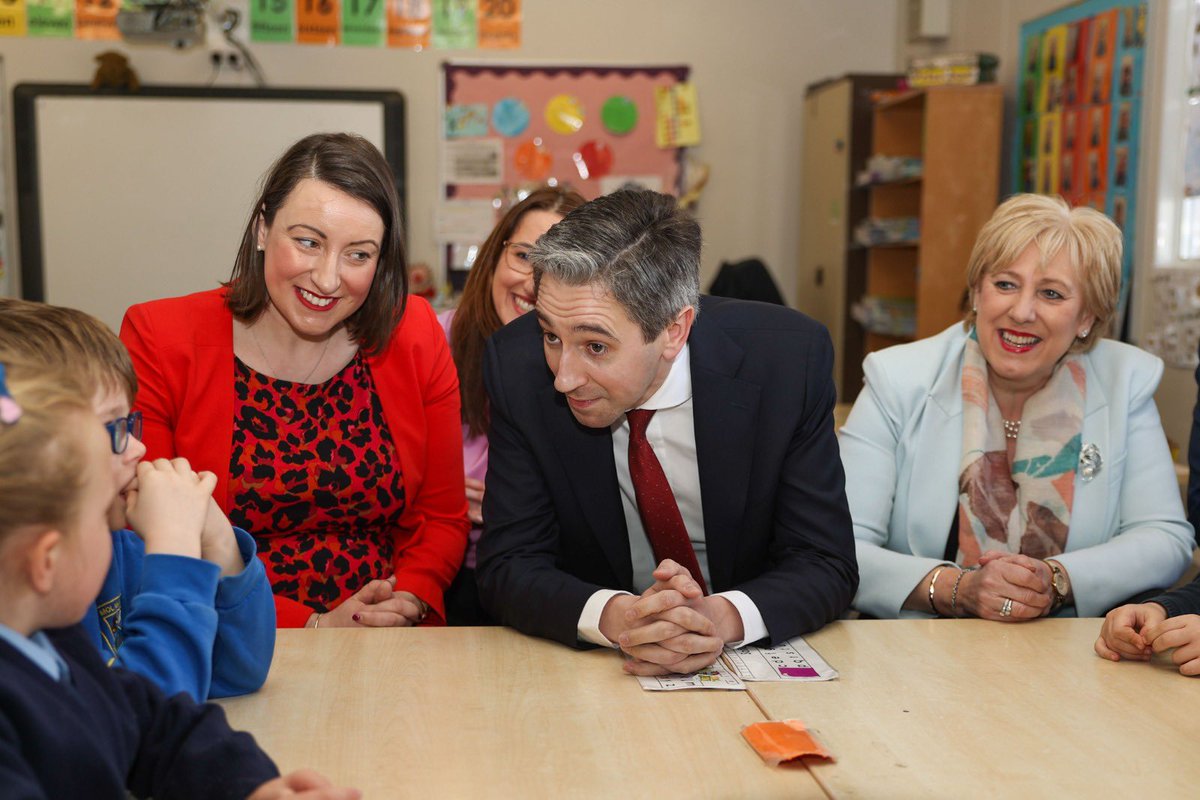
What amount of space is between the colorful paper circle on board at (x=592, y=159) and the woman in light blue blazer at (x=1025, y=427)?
3.44 m

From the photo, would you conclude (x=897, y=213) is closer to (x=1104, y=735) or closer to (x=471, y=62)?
(x=471, y=62)

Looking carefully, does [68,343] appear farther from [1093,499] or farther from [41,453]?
[1093,499]

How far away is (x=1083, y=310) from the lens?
212 centimetres

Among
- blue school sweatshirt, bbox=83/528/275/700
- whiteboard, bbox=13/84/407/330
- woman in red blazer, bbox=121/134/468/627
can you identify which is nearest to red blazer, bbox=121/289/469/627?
woman in red blazer, bbox=121/134/468/627

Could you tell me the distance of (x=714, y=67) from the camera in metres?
5.57

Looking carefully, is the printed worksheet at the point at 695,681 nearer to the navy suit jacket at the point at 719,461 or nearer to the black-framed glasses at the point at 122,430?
the navy suit jacket at the point at 719,461

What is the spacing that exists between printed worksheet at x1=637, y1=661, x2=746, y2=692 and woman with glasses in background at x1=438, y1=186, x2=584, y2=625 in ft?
3.57

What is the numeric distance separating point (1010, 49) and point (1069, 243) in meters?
2.97

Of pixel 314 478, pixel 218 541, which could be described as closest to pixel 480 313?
pixel 314 478

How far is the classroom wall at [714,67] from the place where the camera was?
17.4ft

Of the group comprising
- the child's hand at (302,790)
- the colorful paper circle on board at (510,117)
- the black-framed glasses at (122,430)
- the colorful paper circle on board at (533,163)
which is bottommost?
the child's hand at (302,790)

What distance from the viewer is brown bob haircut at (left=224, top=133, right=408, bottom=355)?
2016 mm

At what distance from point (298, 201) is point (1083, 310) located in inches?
55.6

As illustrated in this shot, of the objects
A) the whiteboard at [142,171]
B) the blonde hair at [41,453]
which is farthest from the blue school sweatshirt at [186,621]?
the whiteboard at [142,171]
